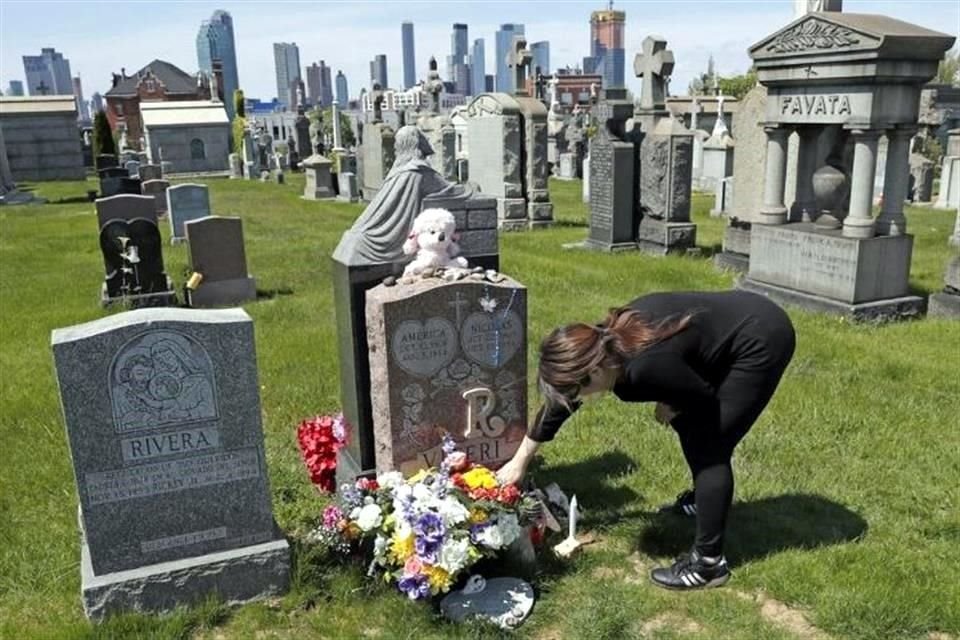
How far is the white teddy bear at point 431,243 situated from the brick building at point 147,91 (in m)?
69.4

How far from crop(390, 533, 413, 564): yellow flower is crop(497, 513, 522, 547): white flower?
41cm

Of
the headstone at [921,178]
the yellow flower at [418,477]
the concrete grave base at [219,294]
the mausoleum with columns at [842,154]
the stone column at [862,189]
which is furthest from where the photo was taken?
the headstone at [921,178]

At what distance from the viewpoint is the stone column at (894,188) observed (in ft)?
27.3

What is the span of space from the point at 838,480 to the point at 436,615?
2.71 m

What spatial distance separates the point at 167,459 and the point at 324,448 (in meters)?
1.33

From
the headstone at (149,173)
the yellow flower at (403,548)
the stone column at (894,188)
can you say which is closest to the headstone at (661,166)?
the stone column at (894,188)

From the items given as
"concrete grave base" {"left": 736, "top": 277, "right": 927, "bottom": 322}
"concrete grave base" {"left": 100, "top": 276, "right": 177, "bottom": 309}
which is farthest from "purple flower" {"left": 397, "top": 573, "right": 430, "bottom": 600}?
"concrete grave base" {"left": 100, "top": 276, "right": 177, "bottom": 309}

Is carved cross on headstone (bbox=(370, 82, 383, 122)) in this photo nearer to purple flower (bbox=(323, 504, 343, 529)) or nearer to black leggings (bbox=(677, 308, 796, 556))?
purple flower (bbox=(323, 504, 343, 529))

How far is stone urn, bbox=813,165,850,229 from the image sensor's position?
9.06 m

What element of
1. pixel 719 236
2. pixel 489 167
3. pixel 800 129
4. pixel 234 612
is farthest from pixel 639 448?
pixel 489 167

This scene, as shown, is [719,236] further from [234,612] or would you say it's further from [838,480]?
[234,612]

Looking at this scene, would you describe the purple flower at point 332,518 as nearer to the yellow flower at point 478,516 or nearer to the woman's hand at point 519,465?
the yellow flower at point 478,516

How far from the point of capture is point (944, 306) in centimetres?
851

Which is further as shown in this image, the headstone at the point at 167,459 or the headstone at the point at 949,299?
the headstone at the point at 949,299
